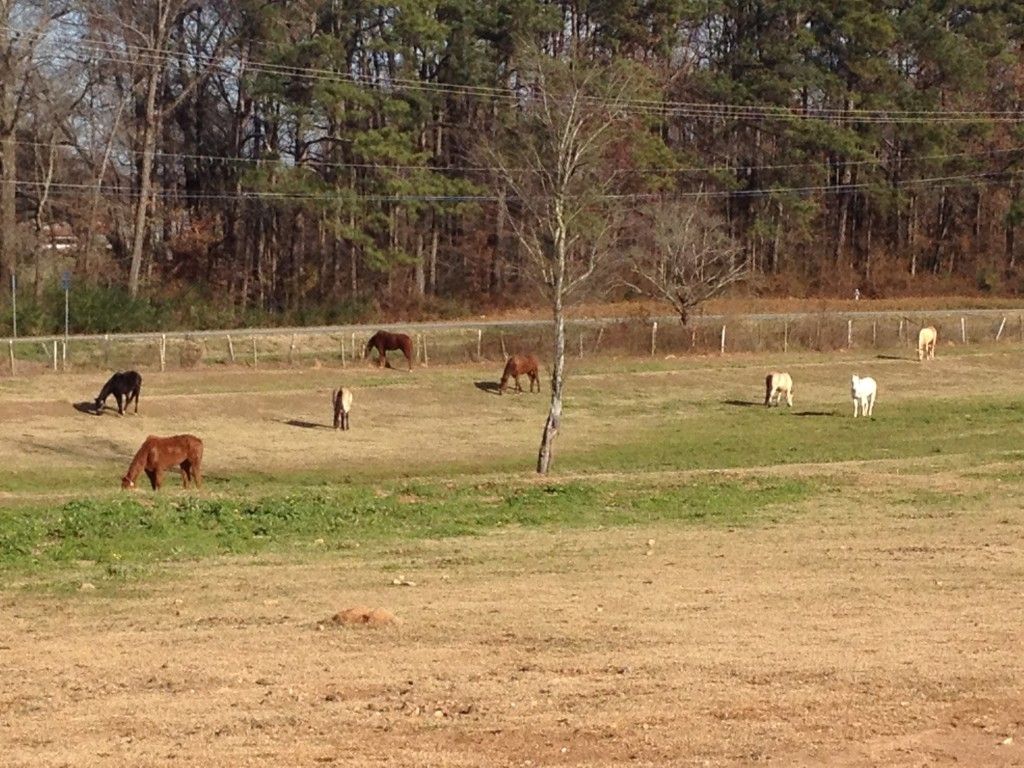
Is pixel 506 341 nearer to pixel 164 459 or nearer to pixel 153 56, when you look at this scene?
pixel 153 56

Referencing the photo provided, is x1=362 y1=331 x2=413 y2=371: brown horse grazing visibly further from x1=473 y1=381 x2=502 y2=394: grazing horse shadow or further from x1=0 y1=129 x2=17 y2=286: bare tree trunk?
x1=0 y1=129 x2=17 y2=286: bare tree trunk

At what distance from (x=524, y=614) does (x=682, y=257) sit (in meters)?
50.9

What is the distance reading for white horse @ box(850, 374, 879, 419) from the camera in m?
44.8

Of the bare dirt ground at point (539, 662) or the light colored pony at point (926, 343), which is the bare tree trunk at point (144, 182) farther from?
the bare dirt ground at point (539, 662)

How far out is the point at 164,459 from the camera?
91.5ft

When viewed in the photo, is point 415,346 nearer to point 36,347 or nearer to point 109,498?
point 36,347

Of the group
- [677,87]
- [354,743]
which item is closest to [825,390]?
[677,87]

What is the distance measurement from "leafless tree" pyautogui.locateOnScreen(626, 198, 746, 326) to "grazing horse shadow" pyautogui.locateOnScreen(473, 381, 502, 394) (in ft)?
44.1

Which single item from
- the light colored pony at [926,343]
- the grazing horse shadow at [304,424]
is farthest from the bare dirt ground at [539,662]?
the light colored pony at [926,343]

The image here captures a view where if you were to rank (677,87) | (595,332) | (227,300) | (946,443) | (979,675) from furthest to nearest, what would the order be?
(677,87), (227,300), (595,332), (946,443), (979,675)

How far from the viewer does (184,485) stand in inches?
1131

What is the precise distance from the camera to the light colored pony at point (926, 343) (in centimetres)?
5875

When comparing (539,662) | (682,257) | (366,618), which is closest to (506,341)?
(682,257)

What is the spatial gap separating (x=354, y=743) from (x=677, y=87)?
8037 cm
